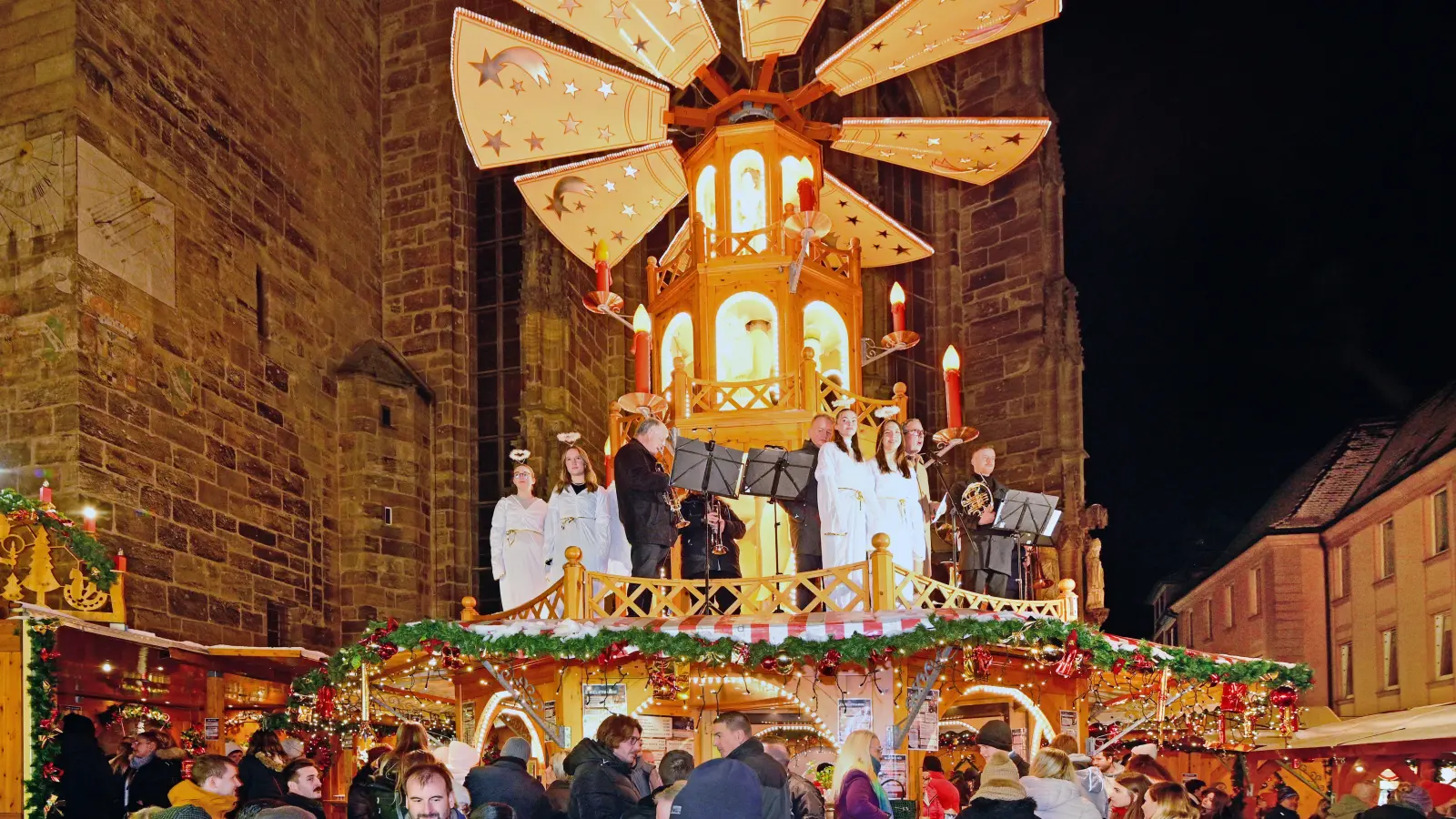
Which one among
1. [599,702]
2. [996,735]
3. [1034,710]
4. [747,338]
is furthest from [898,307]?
[996,735]

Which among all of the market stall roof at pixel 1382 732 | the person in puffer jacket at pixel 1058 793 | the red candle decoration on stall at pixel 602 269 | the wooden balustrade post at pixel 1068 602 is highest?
the red candle decoration on stall at pixel 602 269

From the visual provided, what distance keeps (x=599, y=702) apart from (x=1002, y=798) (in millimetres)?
5699

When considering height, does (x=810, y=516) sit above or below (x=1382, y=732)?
above

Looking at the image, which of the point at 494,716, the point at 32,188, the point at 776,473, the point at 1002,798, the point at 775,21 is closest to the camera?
the point at 1002,798

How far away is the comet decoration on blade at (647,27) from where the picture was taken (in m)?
13.0

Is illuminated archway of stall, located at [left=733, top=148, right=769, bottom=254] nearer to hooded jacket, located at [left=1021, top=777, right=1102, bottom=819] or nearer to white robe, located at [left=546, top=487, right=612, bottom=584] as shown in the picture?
white robe, located at [left=546, top=487, right=612, bottom=584]

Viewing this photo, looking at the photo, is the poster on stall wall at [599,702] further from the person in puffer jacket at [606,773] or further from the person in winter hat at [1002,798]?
the person in winter hat at [1002,798]

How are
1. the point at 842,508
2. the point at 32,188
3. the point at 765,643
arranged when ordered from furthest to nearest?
the point at 32,188 < the point at 842,508 < the point at 765,643

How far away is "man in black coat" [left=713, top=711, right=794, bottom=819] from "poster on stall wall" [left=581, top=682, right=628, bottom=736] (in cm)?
534

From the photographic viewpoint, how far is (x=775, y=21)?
13328mm

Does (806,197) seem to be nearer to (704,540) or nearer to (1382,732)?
(704,540)

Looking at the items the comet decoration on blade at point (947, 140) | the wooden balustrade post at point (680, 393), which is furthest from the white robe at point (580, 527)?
the comet decoration on blade at point (947, 140)

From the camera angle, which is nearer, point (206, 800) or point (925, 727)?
point (206, 800)

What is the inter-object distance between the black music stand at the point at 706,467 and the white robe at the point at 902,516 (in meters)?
1.44
